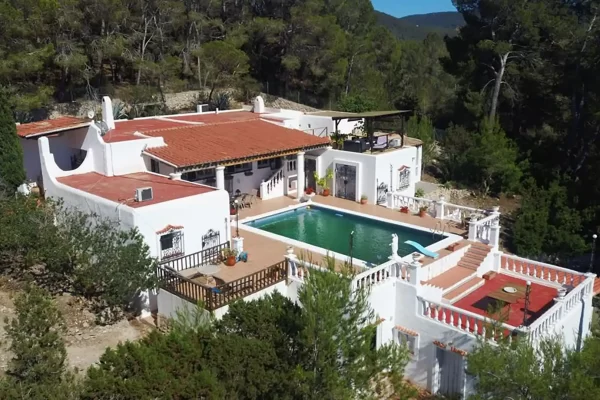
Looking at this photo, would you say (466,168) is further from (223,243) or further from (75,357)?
(75,357)

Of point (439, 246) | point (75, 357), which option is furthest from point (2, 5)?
point (439, 246)

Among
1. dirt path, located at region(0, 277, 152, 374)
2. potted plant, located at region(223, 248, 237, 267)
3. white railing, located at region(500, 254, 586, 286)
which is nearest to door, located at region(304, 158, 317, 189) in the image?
potted plant, located at region(223, 248, 237, 267)

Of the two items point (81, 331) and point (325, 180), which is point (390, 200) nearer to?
point (325, 180)

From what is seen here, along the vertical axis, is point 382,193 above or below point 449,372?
above

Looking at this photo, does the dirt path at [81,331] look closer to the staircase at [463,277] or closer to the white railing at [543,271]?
the staircase at [463,277]

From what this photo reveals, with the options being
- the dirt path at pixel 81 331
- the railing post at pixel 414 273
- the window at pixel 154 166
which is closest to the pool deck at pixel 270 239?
the railing post at pixel 414 273

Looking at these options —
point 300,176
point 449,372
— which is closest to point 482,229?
point 449,372
